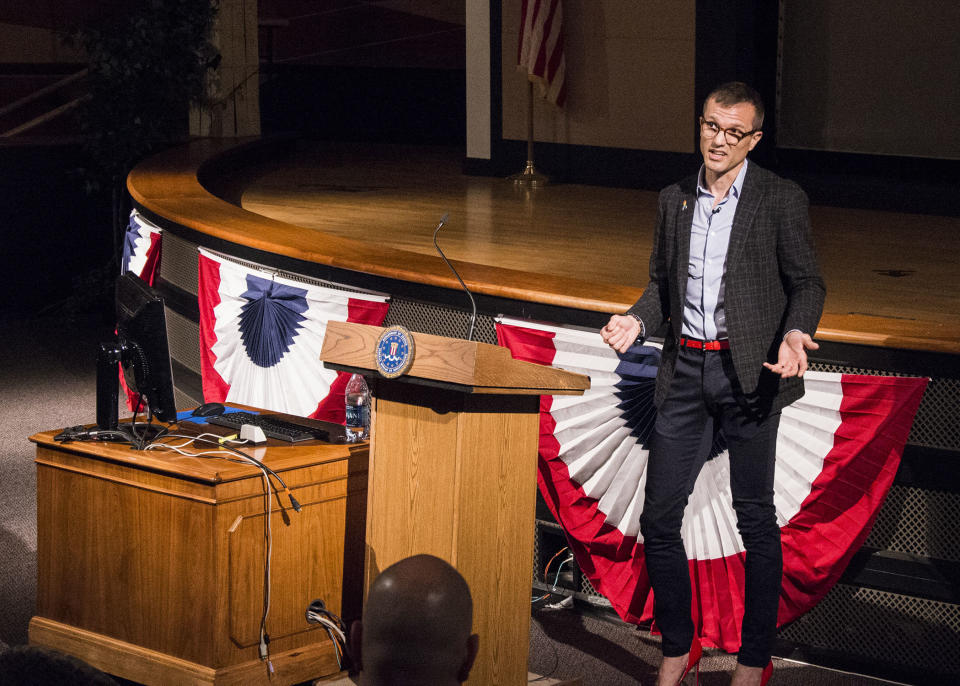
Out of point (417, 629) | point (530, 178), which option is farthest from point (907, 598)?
point (530, 178)

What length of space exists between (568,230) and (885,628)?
8.46 feet

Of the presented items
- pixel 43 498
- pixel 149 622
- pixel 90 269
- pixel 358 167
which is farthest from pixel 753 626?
pixel 90 269

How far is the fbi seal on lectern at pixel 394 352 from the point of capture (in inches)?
89.6

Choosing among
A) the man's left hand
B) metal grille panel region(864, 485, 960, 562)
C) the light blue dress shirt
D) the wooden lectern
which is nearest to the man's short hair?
the light blue dress shirt

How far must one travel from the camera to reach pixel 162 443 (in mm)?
2711

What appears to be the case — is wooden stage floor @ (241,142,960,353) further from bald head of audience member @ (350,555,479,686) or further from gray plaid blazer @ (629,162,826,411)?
bald head of audience member @ (350,555,479,686)

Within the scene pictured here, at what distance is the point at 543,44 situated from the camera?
6.51 meters

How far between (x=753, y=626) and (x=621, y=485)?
61 cm

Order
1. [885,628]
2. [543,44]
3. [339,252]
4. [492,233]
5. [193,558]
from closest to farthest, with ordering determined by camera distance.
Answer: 1. [193,558]
2. [885,628]
3. [339,252]
4. [492,233]
5. [543,44]

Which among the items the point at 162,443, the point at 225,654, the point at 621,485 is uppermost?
the point at 162,443

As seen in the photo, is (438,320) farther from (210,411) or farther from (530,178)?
(530,178)

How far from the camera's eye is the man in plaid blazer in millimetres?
2359

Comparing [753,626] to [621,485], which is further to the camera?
[621,485]

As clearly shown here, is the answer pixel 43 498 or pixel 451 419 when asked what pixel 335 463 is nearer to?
pixel 451 419
